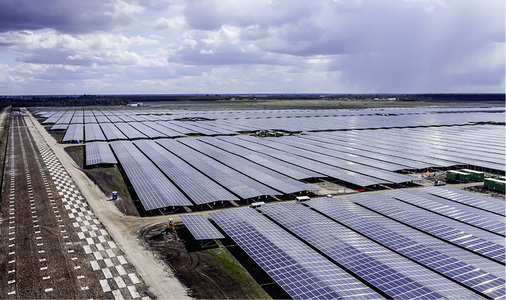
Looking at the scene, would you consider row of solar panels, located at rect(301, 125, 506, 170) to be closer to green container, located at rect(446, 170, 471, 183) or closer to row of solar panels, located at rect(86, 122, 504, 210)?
row of solar panels, located at rect(86, 122, 504, 210)

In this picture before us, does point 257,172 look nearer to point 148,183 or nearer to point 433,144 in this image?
point 148,183

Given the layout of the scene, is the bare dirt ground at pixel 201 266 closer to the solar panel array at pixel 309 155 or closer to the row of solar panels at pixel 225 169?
the row of solar panels at pixel 225 169

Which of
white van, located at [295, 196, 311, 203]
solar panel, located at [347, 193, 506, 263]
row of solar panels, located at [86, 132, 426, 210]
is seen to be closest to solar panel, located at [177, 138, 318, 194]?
row of solar panels, located at [86, 132, 426, 210]

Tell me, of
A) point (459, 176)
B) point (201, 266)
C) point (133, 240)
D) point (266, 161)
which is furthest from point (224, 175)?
point (459, 176)

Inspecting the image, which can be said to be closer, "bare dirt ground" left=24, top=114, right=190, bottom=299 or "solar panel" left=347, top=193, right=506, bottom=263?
"bare dirt ground" left=24, top=114, right=190, bottom=299

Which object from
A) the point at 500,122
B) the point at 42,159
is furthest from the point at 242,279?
the point at 500,122

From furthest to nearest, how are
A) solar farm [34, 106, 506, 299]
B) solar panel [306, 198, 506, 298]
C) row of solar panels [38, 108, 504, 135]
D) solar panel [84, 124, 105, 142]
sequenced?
row of solar panels [38, 108, 504, 135]
solar panel [84, 124, 105, 142]
solar farm [34, 106, 506, 299]
solar panel [306, 198, 506, 298]

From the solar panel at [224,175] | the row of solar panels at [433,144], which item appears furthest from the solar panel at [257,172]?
the row of solar panels at [433,144]

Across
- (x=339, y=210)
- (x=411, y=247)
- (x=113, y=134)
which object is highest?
(x=113, y=134)
